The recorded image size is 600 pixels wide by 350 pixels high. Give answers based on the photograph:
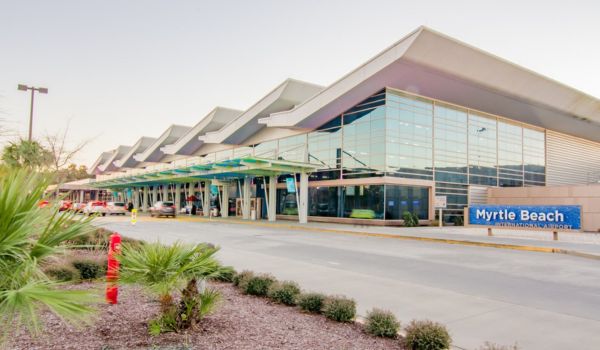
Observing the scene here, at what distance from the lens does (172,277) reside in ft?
14.6

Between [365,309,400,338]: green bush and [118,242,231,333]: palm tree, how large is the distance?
6.44ft

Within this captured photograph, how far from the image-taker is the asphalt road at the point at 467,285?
562 centimetres

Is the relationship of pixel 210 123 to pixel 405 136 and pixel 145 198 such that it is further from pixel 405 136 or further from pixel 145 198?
pixel 145 198

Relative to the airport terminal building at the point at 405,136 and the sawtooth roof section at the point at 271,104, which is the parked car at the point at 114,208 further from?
the sawtooth roof section at the point at 271,104

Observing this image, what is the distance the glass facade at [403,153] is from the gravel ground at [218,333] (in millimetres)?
26335

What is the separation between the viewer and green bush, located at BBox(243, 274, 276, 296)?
23.0ft

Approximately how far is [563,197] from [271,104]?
85.4 ft

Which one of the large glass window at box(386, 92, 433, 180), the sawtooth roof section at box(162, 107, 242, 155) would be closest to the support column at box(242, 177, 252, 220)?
the sawtooth roof section at box(162, 107, 242, 155)

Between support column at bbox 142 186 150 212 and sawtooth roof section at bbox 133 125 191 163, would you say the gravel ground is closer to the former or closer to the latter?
sawtooth roof section at bbox 133 125 191 163

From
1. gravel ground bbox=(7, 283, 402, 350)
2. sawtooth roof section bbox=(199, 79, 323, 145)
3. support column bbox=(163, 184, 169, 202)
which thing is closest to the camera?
gravel ground bbox=(7, 283, 402, 350)

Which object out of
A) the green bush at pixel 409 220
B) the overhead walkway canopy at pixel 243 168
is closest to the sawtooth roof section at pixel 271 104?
the overhead walkway canopy at pixel 243 168

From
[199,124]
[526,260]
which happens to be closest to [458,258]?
[526,260]

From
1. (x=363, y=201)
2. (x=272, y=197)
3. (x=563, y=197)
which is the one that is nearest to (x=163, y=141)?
(x=272, y=197)

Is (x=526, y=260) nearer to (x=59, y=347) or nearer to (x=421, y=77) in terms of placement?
(x=59, y=347)
